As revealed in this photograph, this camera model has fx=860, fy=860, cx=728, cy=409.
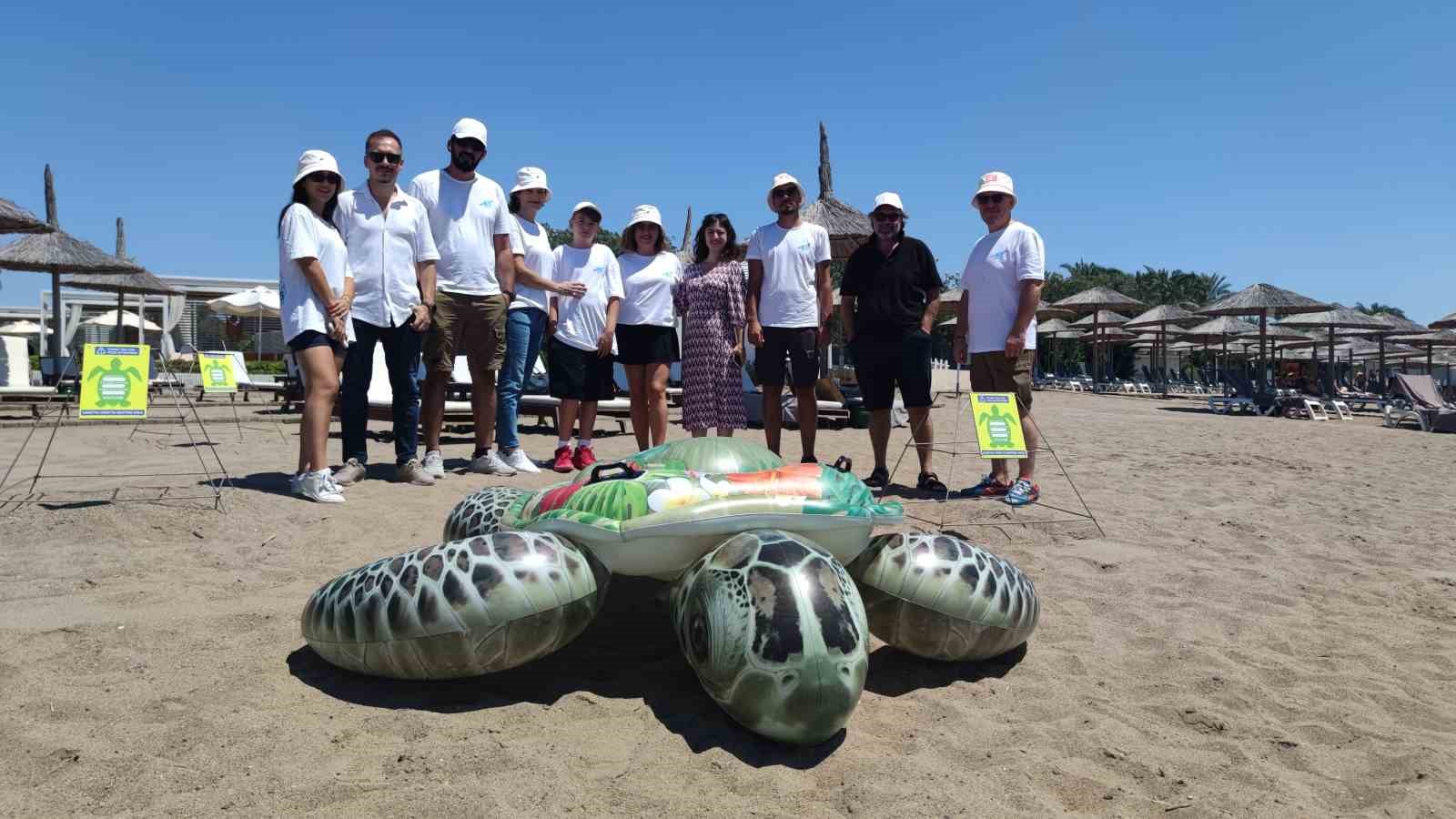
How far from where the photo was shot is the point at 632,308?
548cm

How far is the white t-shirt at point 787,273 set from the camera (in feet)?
16.4

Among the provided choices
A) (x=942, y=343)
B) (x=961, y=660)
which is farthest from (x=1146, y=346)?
(x=961, y=660)

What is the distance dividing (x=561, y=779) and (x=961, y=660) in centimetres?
129

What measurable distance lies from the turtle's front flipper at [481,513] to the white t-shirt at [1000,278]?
2966mm

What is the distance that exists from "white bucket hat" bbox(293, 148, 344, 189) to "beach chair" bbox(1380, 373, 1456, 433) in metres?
15.6

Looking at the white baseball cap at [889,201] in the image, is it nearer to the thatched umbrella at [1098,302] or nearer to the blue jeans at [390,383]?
the blue jeans at [390,383]

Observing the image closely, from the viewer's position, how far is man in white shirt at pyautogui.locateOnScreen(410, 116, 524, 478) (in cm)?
499

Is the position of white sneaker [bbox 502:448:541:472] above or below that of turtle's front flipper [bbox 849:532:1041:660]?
above

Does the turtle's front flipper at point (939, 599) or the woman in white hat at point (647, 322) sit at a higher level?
the woman in white hat at point (647, 322)

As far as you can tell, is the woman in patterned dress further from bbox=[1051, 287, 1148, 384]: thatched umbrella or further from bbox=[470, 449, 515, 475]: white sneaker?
bbox=[1051, 287, 1148, 384]: thatched umbrella

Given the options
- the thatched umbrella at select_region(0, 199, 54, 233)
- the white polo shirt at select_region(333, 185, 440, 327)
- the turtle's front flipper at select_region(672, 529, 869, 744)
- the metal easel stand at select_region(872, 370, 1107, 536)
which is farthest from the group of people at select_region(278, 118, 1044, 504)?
the thatched umbrella at select_region(0, 199, 54, 233)

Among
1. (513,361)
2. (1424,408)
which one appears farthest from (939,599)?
(1424,408)

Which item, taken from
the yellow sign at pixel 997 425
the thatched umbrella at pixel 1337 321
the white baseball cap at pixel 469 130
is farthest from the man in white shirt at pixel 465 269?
the thatched umbrella at pixel 1337 321

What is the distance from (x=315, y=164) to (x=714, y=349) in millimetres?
2325
